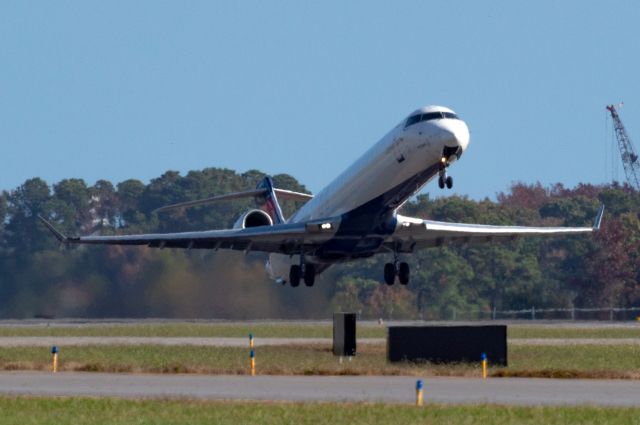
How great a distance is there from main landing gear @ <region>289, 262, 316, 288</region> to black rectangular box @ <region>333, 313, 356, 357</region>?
8912 millimetres

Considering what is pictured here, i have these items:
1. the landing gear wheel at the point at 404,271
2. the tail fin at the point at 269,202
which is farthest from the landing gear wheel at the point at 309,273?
the tail fin at the point at 269,202

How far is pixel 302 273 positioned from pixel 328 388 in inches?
817

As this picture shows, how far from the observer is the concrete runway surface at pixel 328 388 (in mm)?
26531

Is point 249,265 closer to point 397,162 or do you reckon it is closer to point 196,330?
point 196,330

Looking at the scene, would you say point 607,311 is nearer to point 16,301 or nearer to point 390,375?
point 16,301

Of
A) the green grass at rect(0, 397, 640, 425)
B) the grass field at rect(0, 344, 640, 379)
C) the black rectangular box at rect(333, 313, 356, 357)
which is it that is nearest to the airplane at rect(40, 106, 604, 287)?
the grass field at rect(0, 344, 640, 379)

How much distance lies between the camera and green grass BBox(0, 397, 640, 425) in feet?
73.7

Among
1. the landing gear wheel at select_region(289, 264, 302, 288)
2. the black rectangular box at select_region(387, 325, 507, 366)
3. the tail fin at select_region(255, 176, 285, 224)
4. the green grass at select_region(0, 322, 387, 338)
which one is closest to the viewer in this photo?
the black rectangular box at select_region(387, 325, 507, 366)

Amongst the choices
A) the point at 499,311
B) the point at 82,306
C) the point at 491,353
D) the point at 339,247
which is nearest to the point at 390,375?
the point at 491,353

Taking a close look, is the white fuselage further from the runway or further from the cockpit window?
the runway

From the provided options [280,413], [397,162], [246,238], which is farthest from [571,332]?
[280,413]

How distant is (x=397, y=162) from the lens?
41.8 meters

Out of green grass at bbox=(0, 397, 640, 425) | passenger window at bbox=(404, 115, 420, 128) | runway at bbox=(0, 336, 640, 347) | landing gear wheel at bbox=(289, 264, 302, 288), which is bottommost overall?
green grass at bbox=(0, 397, 640, 425)

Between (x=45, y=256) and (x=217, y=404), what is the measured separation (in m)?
46.9
